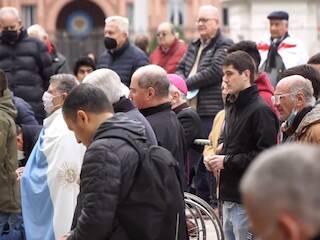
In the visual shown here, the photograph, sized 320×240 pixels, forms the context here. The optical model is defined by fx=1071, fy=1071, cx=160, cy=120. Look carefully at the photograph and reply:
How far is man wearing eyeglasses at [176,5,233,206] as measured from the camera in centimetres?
1166

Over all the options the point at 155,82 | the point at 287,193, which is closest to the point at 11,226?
the point at 155,82

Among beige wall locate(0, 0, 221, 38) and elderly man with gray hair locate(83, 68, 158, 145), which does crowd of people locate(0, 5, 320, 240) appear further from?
beige wall locate(0, 0, 221, 38)

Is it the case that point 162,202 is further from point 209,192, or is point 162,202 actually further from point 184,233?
point 209,192

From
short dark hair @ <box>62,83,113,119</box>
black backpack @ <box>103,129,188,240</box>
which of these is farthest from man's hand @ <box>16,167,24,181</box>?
black backpack @ <box>103,129,188,240</box>

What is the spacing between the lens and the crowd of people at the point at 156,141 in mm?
3547

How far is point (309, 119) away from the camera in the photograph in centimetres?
713

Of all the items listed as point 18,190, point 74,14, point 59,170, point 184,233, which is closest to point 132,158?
point 184,233

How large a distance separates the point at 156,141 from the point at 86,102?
1.15 meters

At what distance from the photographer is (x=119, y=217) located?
607 centimetres

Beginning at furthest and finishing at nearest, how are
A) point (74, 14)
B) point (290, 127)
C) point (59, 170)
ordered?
point (74, 14), point (59, 170), point (290, 127)

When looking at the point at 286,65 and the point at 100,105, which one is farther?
the point at 286,65

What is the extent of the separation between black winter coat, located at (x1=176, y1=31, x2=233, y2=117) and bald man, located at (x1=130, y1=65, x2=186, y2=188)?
11.5ft

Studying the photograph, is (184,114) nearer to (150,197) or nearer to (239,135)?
(239,135)

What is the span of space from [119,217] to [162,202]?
29 centimetres
